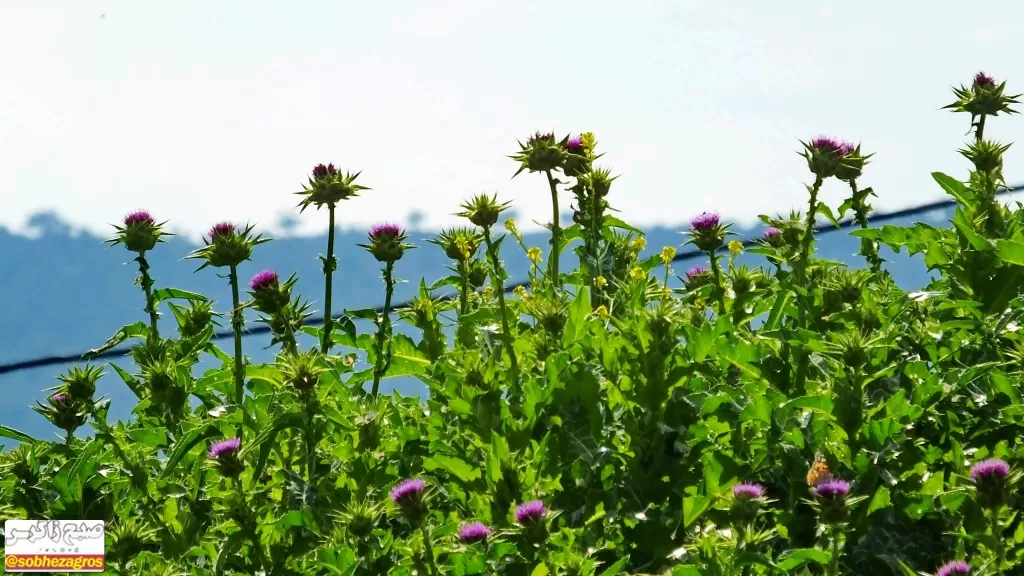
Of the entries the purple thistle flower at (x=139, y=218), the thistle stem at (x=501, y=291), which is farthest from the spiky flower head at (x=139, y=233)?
the thistle stem at (x=501, y=291)

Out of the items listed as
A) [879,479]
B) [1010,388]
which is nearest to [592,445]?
[879,479]

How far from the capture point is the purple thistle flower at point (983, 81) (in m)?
3.70

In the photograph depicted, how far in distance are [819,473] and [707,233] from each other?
52.4 inches

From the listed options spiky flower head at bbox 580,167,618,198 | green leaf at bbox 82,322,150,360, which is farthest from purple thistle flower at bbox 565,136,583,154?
green leaf at bbox 82,322,150,360

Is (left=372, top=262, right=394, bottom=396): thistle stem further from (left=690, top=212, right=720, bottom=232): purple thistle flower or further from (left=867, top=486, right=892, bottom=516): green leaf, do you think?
(left=867, top=486, right=892, bottom=516): green leaf

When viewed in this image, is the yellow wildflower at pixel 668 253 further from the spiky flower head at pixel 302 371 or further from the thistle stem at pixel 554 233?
the spiky flower head at pixel 302 371

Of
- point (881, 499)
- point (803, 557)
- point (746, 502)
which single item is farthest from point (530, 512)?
point (881, 499)

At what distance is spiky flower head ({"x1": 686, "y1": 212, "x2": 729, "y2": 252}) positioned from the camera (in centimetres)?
362

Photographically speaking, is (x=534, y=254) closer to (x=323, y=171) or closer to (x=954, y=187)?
(x=323, y=171)

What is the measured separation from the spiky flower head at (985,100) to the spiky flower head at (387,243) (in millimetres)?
1716

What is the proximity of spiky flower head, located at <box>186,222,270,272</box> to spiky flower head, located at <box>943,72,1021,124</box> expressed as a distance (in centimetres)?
214

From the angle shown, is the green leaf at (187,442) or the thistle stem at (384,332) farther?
the thistle stem at (384,332)

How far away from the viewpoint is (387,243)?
368cm

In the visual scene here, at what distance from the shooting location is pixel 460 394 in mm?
2801
